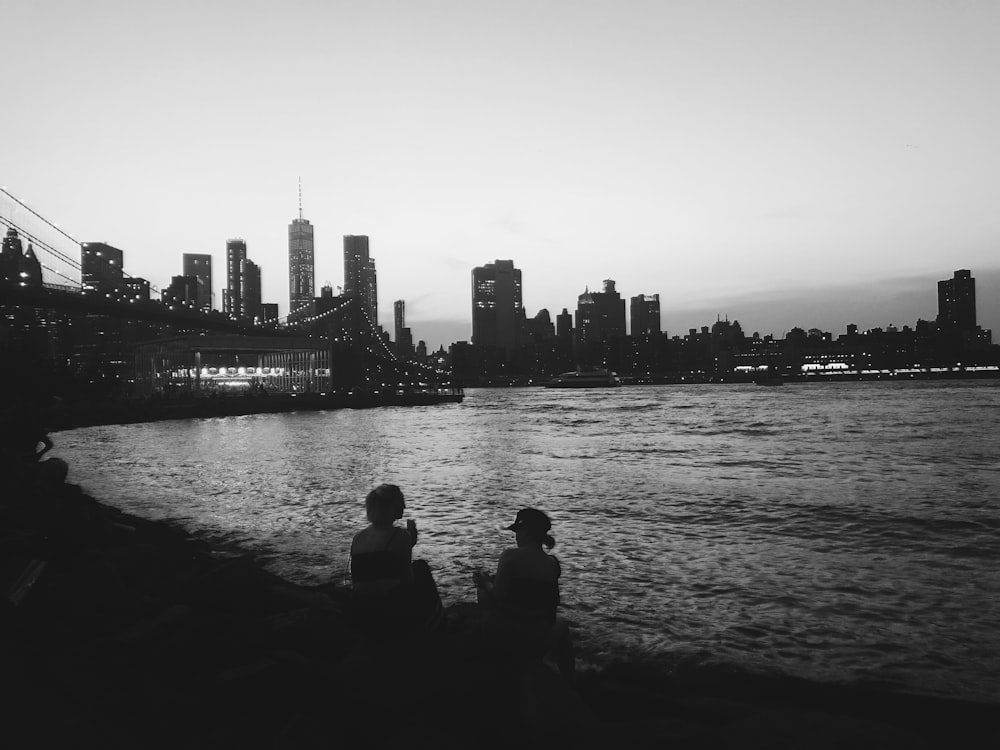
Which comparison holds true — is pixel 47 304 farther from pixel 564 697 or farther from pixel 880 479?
pixel 564 697

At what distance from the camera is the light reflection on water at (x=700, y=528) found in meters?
6.92

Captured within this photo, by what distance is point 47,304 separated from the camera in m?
53.8

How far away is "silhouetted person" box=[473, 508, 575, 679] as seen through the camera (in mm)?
4223

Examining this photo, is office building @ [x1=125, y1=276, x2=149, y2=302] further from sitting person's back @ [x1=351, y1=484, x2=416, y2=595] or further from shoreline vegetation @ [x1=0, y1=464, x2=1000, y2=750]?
sitting person's back @ [x1=351, y1=484, x2=416, y2=595]

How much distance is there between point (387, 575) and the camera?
434 cm

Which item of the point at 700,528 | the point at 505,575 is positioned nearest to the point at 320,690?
the point at 505,575

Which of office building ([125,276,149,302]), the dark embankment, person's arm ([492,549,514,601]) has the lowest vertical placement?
the dark embankment

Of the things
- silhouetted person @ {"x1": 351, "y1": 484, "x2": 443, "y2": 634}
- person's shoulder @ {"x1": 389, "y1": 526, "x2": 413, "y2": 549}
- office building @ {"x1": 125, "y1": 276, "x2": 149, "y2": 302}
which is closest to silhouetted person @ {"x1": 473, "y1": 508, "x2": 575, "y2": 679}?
silhouetted person @ {"x1": 351, "y1": 484, "x2": 443, "y2": 634}

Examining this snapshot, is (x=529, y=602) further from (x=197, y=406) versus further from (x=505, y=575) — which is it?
(x=197, y=406)

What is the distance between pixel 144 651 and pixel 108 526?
544 centimetres

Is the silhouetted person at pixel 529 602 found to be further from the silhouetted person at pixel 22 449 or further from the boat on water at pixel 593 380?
the boat on water at pixel 593 380

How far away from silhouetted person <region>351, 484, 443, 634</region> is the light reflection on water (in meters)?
2.92

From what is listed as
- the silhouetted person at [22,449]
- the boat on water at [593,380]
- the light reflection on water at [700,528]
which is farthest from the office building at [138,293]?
the boat on water at [593,380]

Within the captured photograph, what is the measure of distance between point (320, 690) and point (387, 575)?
2.59 ft
